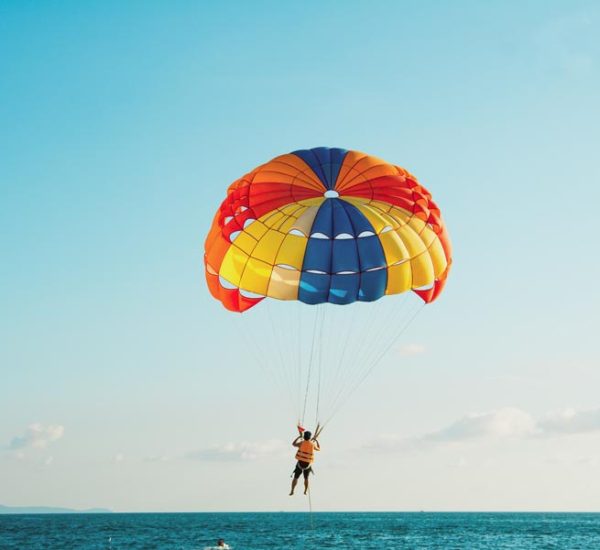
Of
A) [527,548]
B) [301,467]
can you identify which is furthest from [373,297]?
[527,548]

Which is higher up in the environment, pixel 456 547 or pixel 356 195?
pixel 356 195

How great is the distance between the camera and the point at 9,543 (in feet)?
174

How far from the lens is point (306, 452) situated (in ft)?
54.0

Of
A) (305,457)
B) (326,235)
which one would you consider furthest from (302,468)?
(326,235)

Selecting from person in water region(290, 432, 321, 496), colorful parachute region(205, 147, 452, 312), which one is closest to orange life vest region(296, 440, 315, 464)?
person in water region(290, 432, 321, 496)

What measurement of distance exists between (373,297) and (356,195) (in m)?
2.50

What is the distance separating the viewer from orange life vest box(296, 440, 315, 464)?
53.9 feet

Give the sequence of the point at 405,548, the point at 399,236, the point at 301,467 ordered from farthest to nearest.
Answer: the point at 405,548 → the point at 399,236 → the point at 301,467

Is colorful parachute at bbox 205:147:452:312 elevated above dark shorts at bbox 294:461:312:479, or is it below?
above

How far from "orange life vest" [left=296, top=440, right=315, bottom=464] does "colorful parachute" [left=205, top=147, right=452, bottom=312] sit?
11.7ft

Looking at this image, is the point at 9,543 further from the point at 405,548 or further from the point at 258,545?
the point at 405,548

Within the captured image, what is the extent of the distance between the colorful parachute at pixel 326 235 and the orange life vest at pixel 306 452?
3.56 m

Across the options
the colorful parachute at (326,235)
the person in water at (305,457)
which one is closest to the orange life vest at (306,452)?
the person in water at (305,457)

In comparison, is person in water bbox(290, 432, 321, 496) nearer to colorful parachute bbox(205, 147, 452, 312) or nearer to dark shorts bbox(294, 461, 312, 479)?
dark shorts bbox(294, 461, 312, 479)
